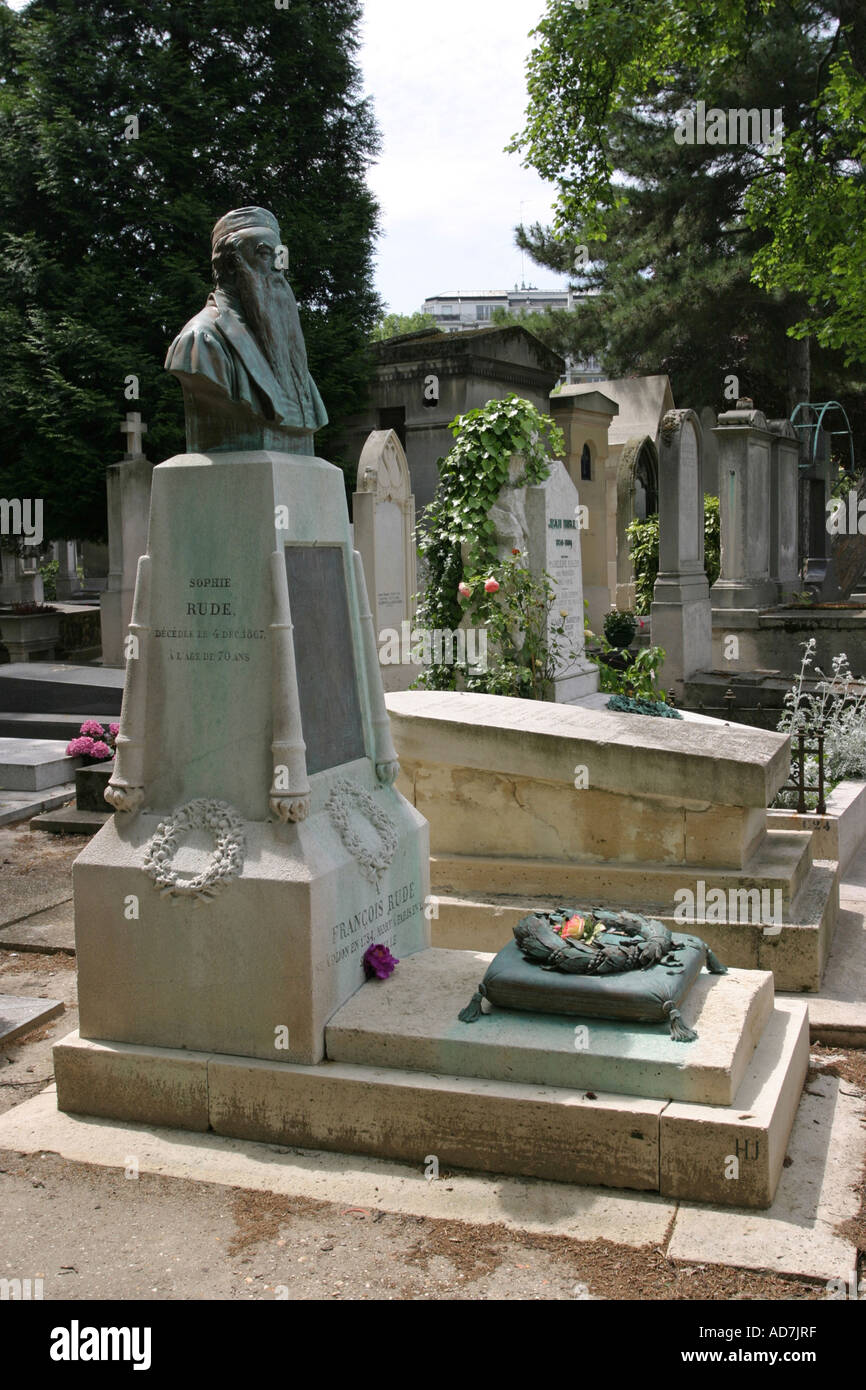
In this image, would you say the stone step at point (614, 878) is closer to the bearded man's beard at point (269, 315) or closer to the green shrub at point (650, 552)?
the bearded man's beard at point (269, 315)

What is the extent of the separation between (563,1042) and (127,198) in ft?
62.6

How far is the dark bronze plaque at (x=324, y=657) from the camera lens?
4398 mm

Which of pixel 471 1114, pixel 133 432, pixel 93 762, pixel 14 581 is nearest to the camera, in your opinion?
pixel 471 1114

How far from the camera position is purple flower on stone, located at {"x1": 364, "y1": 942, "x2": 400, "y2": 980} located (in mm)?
4449

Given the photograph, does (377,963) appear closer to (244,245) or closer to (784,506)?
(244,245)

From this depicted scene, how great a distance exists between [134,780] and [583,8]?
12.4 metres

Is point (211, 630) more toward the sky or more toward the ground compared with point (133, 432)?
more toward the ground

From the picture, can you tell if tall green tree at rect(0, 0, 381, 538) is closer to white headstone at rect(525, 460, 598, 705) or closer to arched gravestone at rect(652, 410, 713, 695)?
arched gravestone at rect(652, 410, 713, 695)

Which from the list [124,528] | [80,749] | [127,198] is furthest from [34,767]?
[127,198]

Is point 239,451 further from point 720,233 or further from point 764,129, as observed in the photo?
point 720,233

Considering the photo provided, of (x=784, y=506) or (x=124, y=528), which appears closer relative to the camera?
(x=124, y=528)

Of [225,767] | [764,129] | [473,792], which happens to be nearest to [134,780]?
[225,767]

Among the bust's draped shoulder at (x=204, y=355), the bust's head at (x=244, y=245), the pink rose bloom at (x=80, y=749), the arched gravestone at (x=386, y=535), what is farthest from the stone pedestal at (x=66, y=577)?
the bust's draped shoulder at (x=204, y=355)

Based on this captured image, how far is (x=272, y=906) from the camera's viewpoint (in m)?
4.10
